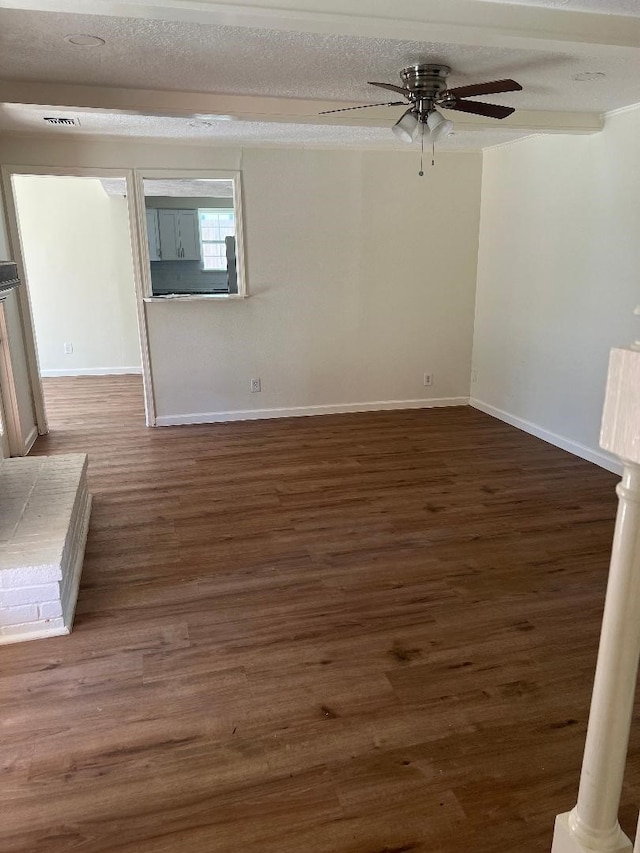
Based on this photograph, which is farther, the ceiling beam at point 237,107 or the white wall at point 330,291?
the white wall at point 330,291

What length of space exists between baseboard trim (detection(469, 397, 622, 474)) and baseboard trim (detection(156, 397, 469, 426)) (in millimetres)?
378

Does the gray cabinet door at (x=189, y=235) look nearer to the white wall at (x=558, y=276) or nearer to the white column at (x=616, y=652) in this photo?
the white wall at (x=558, y=276)

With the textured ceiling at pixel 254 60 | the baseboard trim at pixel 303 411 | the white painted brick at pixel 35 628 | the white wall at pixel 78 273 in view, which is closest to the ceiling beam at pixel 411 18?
the textured ceiling at pixel 254 60

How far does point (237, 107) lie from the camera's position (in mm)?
3646

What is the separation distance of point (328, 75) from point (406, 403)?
132 inches

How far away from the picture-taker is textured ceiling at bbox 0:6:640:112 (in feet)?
8.23

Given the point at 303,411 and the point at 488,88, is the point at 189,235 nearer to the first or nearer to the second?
the point at 303,411

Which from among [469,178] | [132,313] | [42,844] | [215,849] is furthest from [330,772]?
[132,313]

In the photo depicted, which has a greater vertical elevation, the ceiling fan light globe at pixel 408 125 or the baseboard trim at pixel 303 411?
the ceiling fan light globe at pixel 408 125

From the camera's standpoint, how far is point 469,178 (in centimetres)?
561

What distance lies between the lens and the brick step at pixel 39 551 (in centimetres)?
240

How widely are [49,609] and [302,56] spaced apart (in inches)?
106

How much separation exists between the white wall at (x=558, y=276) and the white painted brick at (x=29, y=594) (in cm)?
359

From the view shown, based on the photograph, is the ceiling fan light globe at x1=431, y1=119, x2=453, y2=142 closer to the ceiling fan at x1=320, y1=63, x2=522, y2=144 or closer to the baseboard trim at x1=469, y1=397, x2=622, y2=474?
the ceiling fan at x1=320, y1=63, x2=522, y2=144
